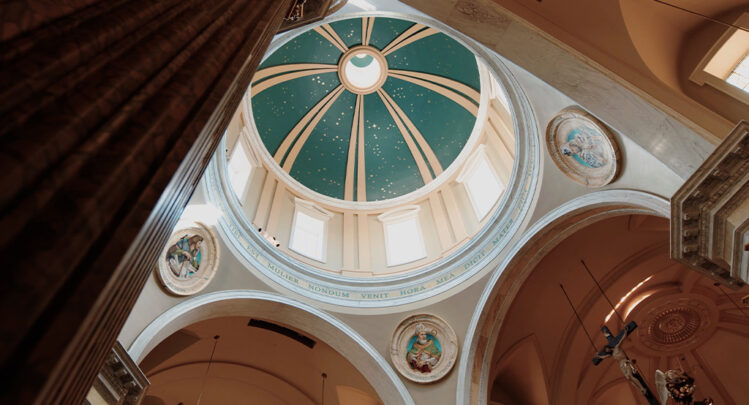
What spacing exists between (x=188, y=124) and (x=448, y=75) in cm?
1363

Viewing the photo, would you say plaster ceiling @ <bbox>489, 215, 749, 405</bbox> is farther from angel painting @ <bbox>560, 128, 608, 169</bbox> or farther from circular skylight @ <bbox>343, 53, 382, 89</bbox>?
circular skylight @ <bbox>343, 53, 382, 89</bbox>

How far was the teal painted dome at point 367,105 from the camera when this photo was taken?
13891 mm

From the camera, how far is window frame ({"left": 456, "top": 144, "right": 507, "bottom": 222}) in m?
11.5

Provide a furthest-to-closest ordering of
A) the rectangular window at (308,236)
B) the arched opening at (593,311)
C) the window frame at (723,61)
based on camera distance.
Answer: the rectangular window at (308,236) → the arched opening at (593,311) → the window frame at (723,61)

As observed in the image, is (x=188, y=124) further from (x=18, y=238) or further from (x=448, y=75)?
(x=448, y=75)

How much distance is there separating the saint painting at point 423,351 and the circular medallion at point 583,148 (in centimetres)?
465

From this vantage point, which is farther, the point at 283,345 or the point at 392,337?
the point at 283,345

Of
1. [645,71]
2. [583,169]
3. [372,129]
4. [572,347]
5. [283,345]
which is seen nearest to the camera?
[645,71]

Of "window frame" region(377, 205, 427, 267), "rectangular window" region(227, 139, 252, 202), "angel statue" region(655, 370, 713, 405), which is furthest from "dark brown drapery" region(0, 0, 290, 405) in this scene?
"window frame" region(377, 205, 427, 267)

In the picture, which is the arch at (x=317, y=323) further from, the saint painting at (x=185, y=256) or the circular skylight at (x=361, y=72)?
the circular skylight at (x=361, y=72)

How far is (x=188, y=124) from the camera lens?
170 cm

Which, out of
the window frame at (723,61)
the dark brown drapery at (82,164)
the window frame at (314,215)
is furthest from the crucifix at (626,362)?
the dark brown drapery at (82,164)

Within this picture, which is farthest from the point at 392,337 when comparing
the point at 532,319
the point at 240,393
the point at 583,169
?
the point at 583,169

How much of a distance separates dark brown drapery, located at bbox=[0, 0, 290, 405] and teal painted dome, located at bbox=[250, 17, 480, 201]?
1172 centimetres
